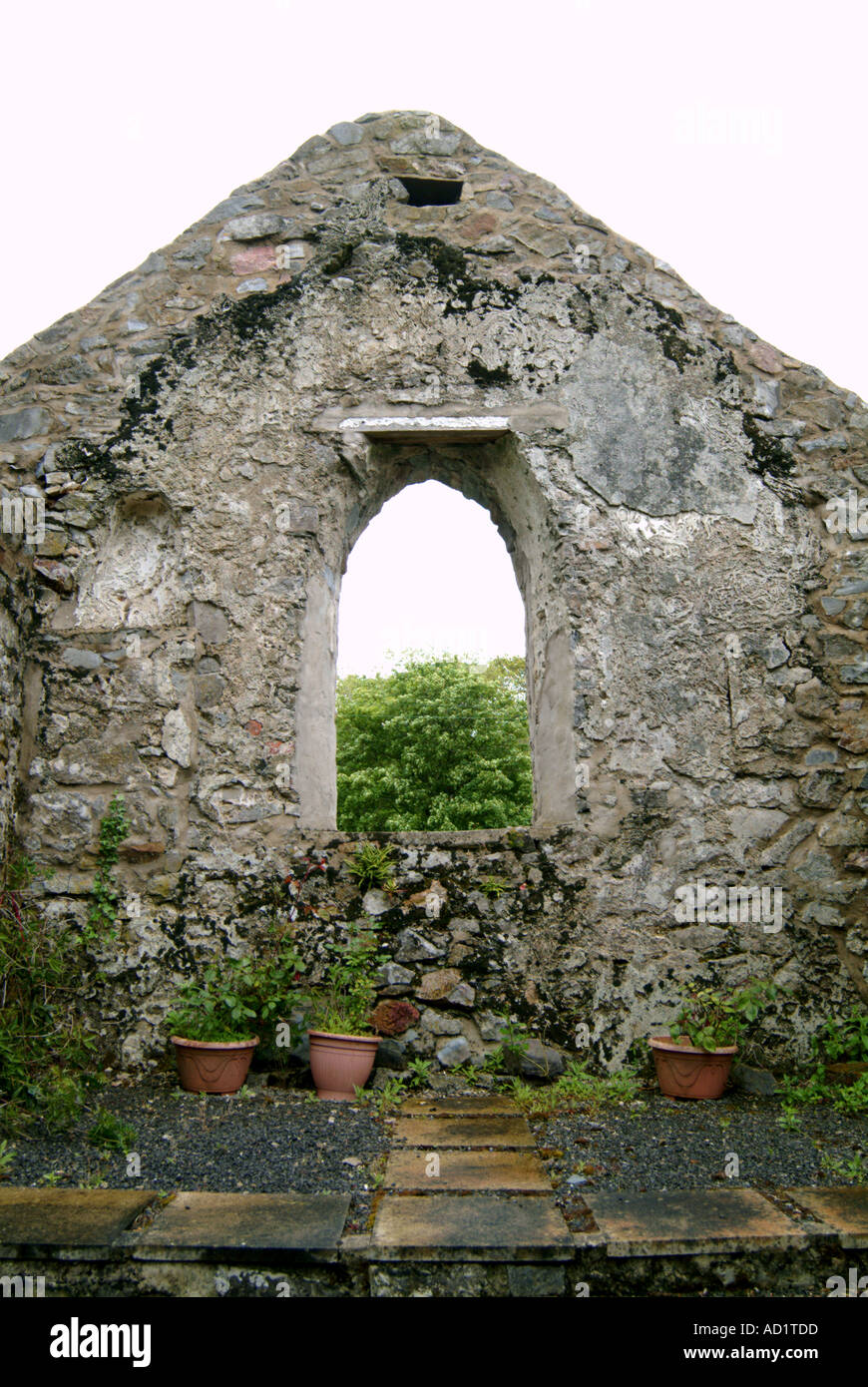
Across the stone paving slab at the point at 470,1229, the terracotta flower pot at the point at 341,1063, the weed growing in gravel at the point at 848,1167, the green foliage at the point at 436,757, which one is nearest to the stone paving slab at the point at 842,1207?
the weed growing in gravel at the point at 848,1167

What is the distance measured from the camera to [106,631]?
448cm

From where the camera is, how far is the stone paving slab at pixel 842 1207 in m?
2.32

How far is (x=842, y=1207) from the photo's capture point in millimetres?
2514

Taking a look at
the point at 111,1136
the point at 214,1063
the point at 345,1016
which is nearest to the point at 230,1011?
the point at 214,1063

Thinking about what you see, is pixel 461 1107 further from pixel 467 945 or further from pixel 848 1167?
pixel 848 1167

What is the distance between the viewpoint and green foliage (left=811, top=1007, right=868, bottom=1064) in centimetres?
400

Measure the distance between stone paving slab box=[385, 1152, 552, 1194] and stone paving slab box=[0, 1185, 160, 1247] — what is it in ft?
2.41

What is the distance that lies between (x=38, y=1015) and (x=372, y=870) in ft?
4.95

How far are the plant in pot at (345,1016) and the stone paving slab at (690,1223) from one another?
1425mm

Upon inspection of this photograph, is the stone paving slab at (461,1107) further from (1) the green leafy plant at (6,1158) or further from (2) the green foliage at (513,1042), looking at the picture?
(1) the green leafy plant at (6,1158)

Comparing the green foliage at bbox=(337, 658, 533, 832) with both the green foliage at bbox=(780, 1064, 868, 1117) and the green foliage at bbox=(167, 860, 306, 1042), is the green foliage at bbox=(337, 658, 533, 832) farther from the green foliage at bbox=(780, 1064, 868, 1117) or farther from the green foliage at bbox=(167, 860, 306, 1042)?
the green foliage at bbox=(780, 1064, 868, 1117)

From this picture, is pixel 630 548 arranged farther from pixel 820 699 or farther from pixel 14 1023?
pixel 14 1023

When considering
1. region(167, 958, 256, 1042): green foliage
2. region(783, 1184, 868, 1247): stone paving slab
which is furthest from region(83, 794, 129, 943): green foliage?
region(783, 1184, 868, 1247): stone paving slab
